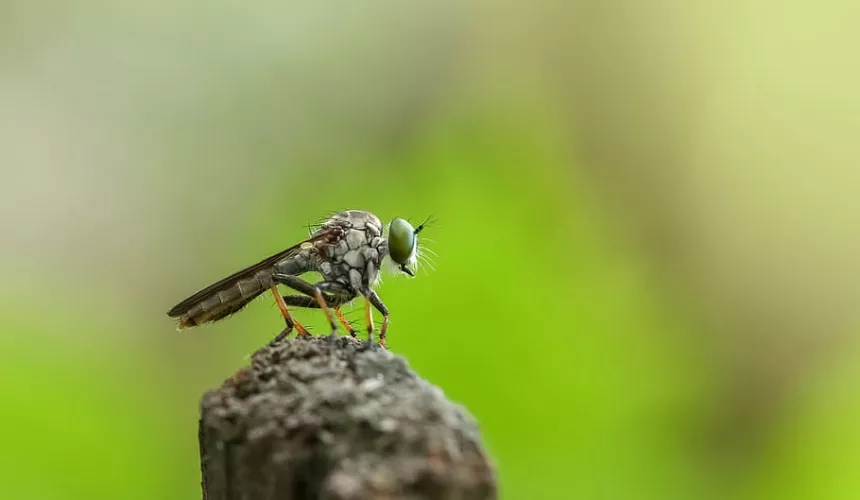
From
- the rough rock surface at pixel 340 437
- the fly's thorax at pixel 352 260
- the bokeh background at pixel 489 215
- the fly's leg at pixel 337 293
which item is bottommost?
the rough rock surface at pixel 340 437

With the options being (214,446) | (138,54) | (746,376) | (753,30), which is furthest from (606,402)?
(138,54)

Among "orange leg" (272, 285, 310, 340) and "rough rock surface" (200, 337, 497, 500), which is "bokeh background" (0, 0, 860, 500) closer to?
"orange leg" (272, 285, 310, 340)

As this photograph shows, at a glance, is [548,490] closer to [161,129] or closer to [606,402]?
[606,402]

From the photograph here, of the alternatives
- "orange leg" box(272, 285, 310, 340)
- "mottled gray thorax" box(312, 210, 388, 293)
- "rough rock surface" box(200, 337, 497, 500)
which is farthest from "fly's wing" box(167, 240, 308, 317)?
"rough rock surface" box(200, 337, 497, 500)

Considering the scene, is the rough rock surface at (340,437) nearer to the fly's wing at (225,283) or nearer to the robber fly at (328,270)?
the robber fly at (328,270)

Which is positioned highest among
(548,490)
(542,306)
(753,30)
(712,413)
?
(753,30)

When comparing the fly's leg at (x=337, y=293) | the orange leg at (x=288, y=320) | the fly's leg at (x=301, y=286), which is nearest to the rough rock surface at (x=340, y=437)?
the orange leg at (x=288, y=320)

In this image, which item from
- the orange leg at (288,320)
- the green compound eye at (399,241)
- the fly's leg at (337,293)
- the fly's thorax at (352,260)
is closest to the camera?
the orange leg at (288,320)
